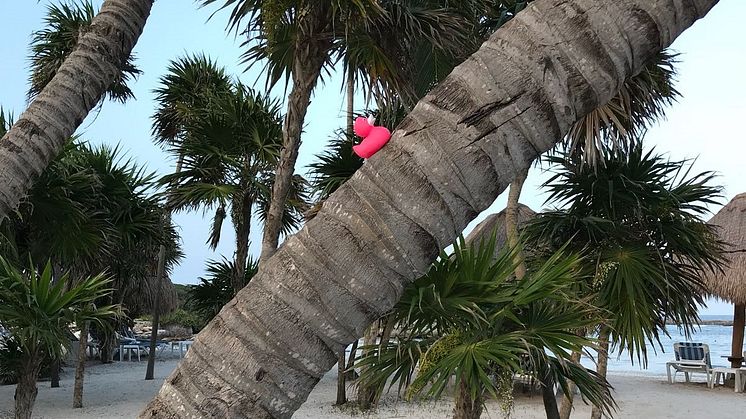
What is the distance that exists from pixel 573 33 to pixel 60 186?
848 cm

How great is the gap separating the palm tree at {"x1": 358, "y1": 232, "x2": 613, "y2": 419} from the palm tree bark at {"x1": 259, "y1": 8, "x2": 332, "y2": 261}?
342cm

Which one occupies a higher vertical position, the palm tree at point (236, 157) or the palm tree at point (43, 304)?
the palm tree at point (236, 157)

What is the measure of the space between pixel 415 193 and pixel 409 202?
21mm

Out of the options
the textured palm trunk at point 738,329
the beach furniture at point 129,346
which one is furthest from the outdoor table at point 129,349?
the textured palm trunk at point 738,329

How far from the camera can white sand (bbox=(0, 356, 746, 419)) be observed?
35.1ft

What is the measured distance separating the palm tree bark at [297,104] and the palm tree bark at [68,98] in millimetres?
3714

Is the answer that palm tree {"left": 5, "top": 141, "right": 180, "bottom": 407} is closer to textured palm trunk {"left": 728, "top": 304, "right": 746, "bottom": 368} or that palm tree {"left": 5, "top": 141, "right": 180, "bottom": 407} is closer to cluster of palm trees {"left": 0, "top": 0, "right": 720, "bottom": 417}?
cluster of palm trees {"left": 0, "top": 0, "right": 720, "bottom": 417}

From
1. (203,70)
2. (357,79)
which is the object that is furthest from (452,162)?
(203,70)

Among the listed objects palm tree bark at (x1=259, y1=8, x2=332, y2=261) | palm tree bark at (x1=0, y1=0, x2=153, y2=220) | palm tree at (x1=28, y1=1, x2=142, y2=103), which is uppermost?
palm tree at (x1=28, y1=1, x2=142, y2=103)

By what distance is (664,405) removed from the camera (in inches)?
467

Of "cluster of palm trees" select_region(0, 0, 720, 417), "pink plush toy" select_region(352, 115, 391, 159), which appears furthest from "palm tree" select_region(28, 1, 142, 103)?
"pink plush toy" select_region(352, 115, 391, 159)

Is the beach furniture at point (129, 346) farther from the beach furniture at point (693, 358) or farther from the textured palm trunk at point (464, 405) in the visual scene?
the textured palm trunk at point (464, 405)

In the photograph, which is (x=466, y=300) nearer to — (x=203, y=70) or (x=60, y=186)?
(x=60, y=186)

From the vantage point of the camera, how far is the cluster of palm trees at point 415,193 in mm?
1367
